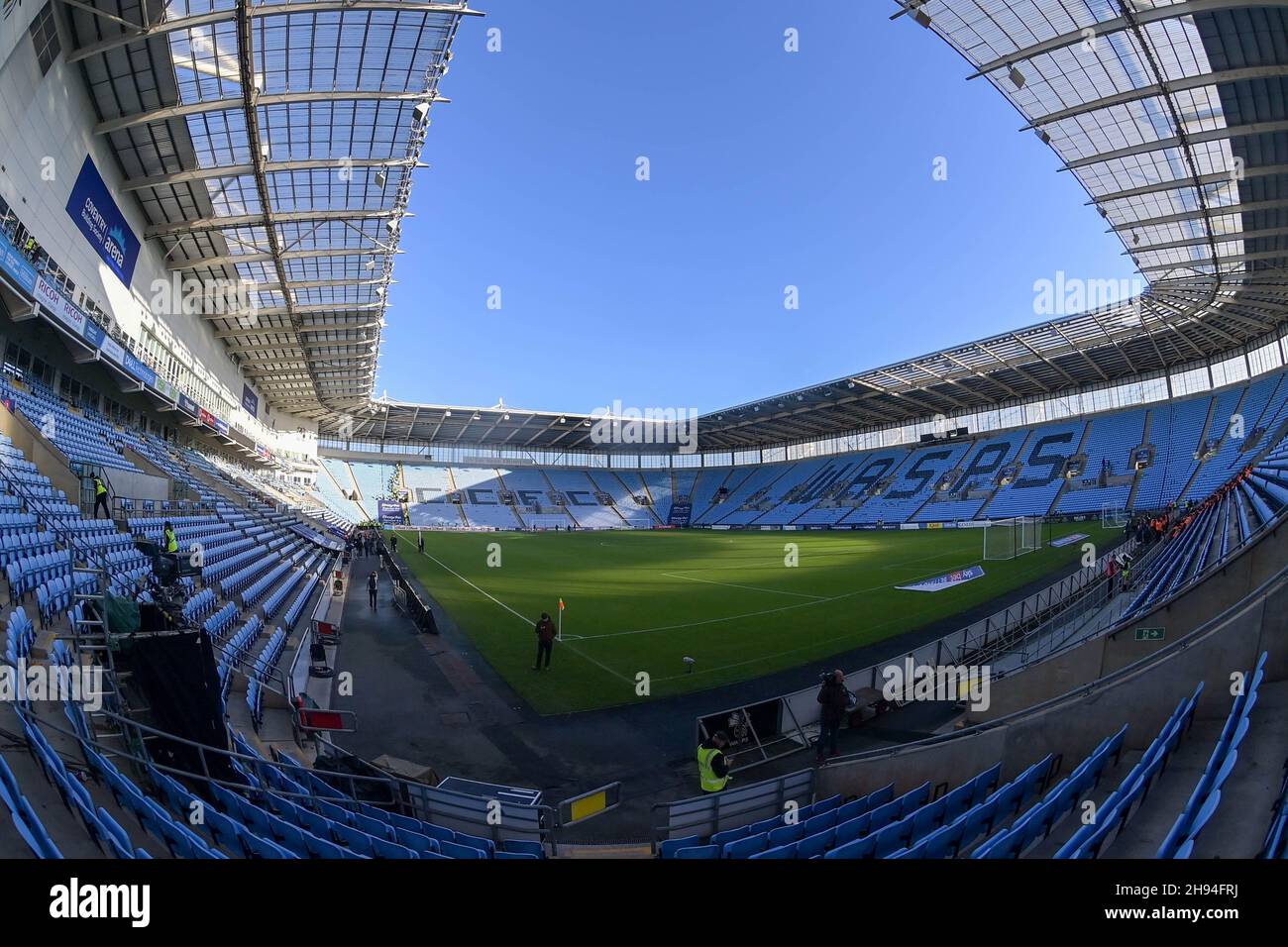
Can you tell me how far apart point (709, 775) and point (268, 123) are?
29388mm

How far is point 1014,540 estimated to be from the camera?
99.1 feet

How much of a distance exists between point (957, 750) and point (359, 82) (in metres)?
28.7

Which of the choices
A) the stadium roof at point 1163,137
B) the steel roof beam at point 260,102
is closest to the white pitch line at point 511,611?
the steel roof beam at point 260,102

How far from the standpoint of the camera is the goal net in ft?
98.9

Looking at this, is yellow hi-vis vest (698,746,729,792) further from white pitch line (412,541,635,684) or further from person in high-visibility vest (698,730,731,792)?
white pitch line (412,541,635,684)

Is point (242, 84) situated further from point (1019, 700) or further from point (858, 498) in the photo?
point (858, 498)

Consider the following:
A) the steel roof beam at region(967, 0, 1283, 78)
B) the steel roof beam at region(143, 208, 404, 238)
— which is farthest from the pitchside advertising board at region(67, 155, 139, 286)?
the steel roof beam at region(967, 0, 1283, 78)

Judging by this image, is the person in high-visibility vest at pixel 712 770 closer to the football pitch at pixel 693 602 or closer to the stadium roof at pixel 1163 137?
the football pitch at pixel 693 602

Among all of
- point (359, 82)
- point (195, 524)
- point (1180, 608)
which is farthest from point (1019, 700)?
point (359, 82)

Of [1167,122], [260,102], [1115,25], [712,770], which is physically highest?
[260,102]

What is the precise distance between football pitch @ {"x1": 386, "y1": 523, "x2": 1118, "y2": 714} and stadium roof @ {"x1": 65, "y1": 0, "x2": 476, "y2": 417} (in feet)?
62.4
